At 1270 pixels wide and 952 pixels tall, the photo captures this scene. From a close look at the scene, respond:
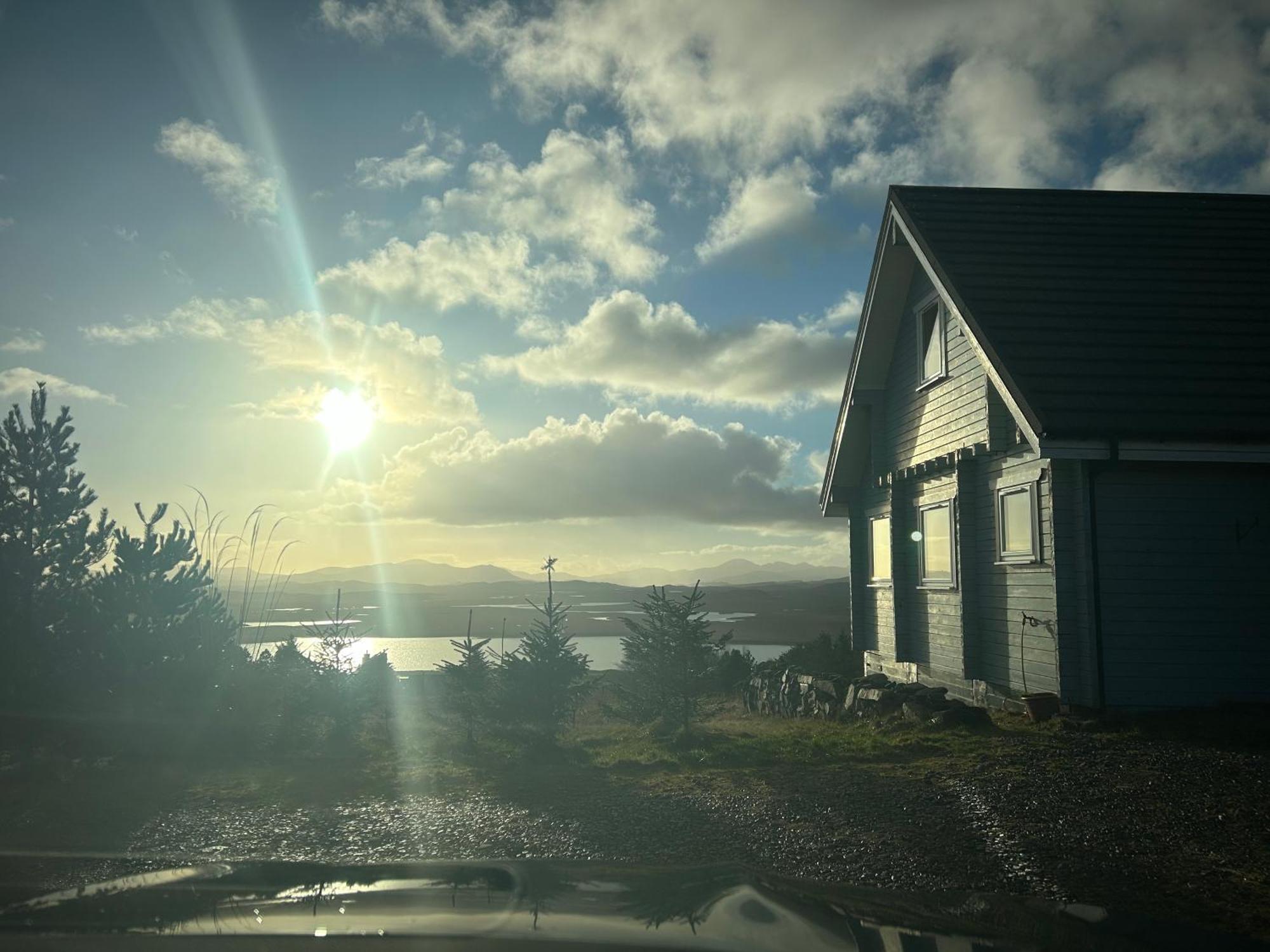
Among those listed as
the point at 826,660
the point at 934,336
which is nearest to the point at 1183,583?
the point at 934,336

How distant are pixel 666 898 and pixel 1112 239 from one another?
12.6 meters

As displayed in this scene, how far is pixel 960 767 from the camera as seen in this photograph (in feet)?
28.9

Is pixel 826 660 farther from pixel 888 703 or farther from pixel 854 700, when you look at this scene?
pixel 888 703

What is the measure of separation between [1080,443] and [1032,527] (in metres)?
1.72

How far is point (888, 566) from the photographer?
57.6 ft

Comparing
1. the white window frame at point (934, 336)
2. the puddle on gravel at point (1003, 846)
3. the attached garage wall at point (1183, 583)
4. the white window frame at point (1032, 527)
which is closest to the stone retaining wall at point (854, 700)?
the attached garage wall at point (1183, 583)

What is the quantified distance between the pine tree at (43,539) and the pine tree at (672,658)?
787 centimetres

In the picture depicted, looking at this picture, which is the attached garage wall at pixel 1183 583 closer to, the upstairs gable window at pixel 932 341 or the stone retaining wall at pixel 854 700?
the stone retaining wall at pixel 854 700

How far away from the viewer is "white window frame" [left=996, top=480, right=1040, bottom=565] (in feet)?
38.4

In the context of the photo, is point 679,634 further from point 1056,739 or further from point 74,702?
point 74,702

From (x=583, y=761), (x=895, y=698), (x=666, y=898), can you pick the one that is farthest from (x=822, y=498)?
(x=666, y=898)

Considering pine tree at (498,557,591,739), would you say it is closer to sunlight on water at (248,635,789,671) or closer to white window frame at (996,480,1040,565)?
white window frame at (996,480,1040,565)

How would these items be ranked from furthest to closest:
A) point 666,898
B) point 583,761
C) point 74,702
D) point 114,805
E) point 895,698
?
point 895,698, point 74,702, point 583,761, point 114,805, point 666,898

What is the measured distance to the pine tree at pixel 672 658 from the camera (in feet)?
43.0
